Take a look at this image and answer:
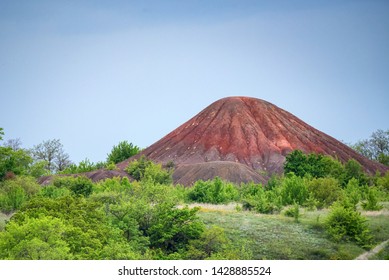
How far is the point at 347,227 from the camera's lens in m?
34.3

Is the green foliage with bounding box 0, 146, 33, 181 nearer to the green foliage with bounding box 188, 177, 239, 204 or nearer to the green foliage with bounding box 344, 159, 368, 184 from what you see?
the green foliage with bounding box 188, 177, 239, 204

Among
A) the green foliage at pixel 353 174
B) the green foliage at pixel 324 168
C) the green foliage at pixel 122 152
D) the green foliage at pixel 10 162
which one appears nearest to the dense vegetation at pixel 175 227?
the green foliage at pixel 10 162

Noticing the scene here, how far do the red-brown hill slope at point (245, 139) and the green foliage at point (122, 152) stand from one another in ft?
13.5

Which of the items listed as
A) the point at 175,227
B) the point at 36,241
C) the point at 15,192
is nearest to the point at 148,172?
the point at 15,192

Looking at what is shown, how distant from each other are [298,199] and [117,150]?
2703 inches

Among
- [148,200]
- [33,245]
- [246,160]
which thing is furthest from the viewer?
[246,160]

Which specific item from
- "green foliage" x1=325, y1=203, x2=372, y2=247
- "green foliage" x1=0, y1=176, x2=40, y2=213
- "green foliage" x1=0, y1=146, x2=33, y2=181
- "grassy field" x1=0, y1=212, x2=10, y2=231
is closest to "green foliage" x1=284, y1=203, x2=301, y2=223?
"green foliage" x1=325, y1=203, x2=372, y2=247

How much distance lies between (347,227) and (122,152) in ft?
266

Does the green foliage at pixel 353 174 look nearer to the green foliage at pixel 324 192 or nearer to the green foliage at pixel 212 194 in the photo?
the green foliage at pixel 212 194

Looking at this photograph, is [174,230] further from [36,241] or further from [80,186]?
[80,186]

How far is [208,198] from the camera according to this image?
5356cm

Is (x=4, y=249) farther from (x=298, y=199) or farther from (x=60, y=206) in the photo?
(x=298, y=199)
